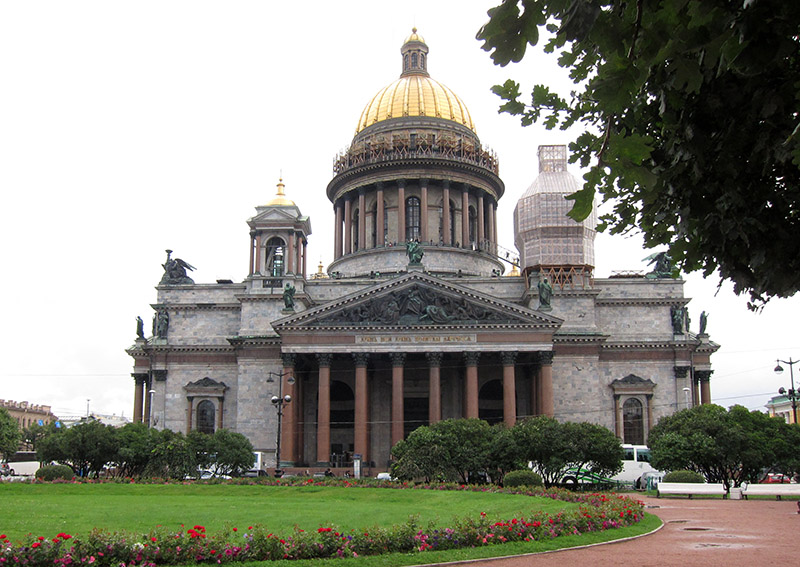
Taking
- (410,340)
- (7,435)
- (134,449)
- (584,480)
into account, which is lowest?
(584,480)

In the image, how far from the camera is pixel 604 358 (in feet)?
199

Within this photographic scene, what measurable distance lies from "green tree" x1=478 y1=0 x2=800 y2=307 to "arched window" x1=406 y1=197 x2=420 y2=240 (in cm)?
6259

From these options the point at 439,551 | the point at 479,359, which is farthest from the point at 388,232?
the point at 439,551

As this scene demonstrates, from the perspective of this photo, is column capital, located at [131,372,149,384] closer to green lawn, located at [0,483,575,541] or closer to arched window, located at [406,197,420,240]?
arched window, located at [406,197,420,240]

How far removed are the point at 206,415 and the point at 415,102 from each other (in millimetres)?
33903

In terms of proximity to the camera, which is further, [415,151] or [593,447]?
[415,151]

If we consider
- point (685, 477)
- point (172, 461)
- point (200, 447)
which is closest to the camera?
point (685, 477)

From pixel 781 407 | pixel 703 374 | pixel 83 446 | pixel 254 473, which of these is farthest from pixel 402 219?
pixel 781 407

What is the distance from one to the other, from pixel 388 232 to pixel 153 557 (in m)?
57.6

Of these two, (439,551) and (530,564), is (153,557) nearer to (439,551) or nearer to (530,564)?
(439,551)

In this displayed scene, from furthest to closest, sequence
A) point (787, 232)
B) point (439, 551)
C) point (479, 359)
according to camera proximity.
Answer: point (479, 359) → point (439, 551) → point (787, 232)

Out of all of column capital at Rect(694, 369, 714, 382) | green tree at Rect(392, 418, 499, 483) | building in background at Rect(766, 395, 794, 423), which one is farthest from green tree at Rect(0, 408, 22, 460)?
building in background at Rect(766, 395, 794, 423)

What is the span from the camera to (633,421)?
59344mm

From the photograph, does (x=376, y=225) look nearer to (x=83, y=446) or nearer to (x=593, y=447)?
(x=83, y=446)
